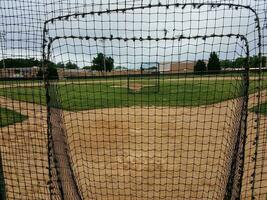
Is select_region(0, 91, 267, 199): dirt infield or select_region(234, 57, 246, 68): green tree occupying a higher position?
select_region(234, 57, 246, 68): green tree

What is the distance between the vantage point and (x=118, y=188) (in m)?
5.71

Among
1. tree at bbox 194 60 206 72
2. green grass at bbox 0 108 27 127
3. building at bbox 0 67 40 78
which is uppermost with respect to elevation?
tree at bbox 194 60 206 72

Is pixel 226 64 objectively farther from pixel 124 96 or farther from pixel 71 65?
pixel 124 96

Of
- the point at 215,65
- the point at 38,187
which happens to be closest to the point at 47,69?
the point at 38,187

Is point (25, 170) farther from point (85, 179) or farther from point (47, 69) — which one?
point (47, 69)

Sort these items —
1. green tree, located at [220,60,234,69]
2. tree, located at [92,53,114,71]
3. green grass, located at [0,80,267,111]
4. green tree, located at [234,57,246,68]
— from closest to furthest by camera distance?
green tree, located at [234,57,246,68] → green tree, located at [220,60,234,69] → tree, located at [92,53,114,71] → green grass, located at [0,80,267,111]

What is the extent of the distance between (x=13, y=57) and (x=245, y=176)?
12.8 ft

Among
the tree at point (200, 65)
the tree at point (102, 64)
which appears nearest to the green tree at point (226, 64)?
the tree at point (200, 65)

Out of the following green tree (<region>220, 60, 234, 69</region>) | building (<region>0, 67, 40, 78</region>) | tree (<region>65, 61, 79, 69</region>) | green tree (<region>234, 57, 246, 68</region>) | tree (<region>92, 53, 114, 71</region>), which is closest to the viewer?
green tree (<region>234, 57, 246, 68</region>)

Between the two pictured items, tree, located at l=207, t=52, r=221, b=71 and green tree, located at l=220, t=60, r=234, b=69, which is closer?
green tree, located at l=220, t=60, r=234, b=69

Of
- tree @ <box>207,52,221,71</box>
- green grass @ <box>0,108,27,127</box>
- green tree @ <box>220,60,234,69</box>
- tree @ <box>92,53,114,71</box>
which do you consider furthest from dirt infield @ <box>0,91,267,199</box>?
tree @ <box>92,53,114,71</box>

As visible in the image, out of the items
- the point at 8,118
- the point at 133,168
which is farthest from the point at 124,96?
the point at 133,168

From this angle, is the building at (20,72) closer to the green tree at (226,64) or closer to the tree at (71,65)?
the tree at (71,65)

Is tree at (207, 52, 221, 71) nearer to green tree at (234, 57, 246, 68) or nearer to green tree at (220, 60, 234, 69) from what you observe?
green tree at (220, 60, 234, 69)
